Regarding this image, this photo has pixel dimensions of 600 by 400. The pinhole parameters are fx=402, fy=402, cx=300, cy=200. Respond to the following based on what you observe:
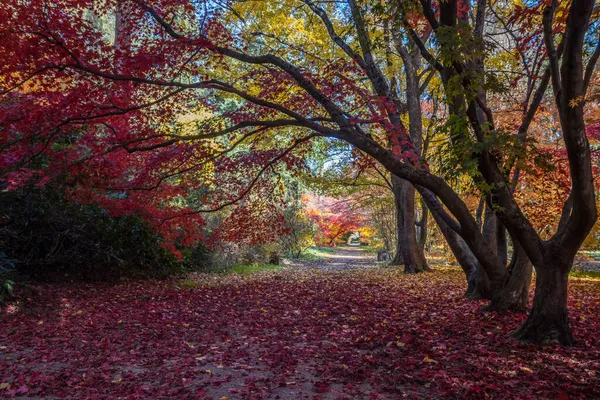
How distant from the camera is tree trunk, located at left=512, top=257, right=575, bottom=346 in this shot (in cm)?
440

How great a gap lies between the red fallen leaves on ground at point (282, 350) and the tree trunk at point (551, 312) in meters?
0.19

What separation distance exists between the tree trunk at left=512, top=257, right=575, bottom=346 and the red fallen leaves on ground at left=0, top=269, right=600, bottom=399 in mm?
189

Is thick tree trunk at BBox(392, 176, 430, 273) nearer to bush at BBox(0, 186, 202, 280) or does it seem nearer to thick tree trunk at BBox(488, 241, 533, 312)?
thick tree trunk at BBox(488, 241, 533, 312)

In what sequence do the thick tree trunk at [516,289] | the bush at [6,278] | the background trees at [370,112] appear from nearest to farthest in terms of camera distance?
the background trees at [370,112], the thick tree trunk at [516,289], the bush at [6,278]

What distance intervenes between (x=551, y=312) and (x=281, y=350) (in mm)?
3040

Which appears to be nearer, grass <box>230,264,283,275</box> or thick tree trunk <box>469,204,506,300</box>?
thick tree trunk <box>469,204,506,300</box>

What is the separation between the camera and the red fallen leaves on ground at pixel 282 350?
3377mm

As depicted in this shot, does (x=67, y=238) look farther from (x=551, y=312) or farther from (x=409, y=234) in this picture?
(x=409, y=234)

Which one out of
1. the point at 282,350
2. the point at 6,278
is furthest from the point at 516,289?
the point at 6,278

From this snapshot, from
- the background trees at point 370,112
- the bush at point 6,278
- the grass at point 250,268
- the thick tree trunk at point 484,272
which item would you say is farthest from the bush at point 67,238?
the thick tree trunk at point 484,272

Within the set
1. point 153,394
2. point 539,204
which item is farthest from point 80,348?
point 539,204

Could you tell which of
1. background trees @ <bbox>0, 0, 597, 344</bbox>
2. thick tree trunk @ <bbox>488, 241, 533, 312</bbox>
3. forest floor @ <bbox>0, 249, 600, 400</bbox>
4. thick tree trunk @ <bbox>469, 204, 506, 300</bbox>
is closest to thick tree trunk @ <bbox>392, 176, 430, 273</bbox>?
background trees @ <bbox>0, 0, 597, 344</bbox>

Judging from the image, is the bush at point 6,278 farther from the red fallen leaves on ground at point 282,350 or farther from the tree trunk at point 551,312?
the tree trunk at point 551,312

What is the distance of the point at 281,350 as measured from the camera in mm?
4582
